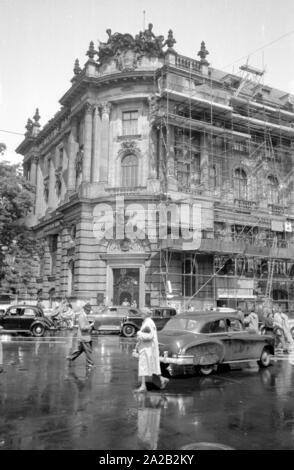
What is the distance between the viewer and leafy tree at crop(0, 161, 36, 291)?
31016 mm

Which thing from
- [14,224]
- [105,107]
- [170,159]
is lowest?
[14,224]

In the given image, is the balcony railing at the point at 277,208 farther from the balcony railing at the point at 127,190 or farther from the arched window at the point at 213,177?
the balcony railing at the point at 127,190

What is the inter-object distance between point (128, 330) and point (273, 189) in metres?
20.4

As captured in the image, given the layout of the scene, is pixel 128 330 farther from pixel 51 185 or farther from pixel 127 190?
pixel 51 185

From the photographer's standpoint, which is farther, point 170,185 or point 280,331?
point 170,185

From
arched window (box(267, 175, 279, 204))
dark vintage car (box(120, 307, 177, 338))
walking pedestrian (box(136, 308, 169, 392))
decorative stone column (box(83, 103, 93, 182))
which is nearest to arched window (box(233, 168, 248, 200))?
arched window (box(267, 175, 279, 204))

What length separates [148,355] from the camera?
378 inches

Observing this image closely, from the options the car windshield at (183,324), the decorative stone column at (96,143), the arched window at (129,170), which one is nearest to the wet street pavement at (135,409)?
the car windshield at (183,324)

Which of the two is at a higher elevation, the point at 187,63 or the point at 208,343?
the point at 187,63

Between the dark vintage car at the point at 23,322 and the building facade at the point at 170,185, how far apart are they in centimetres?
754

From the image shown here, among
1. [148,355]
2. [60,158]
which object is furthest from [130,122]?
[148,355]

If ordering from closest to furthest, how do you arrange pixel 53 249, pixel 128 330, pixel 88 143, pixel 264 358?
pixel 264 358
pixel 128 330
pixel 88 143
pixel 53 249

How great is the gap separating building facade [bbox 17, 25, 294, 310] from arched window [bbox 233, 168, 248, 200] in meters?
0.11
